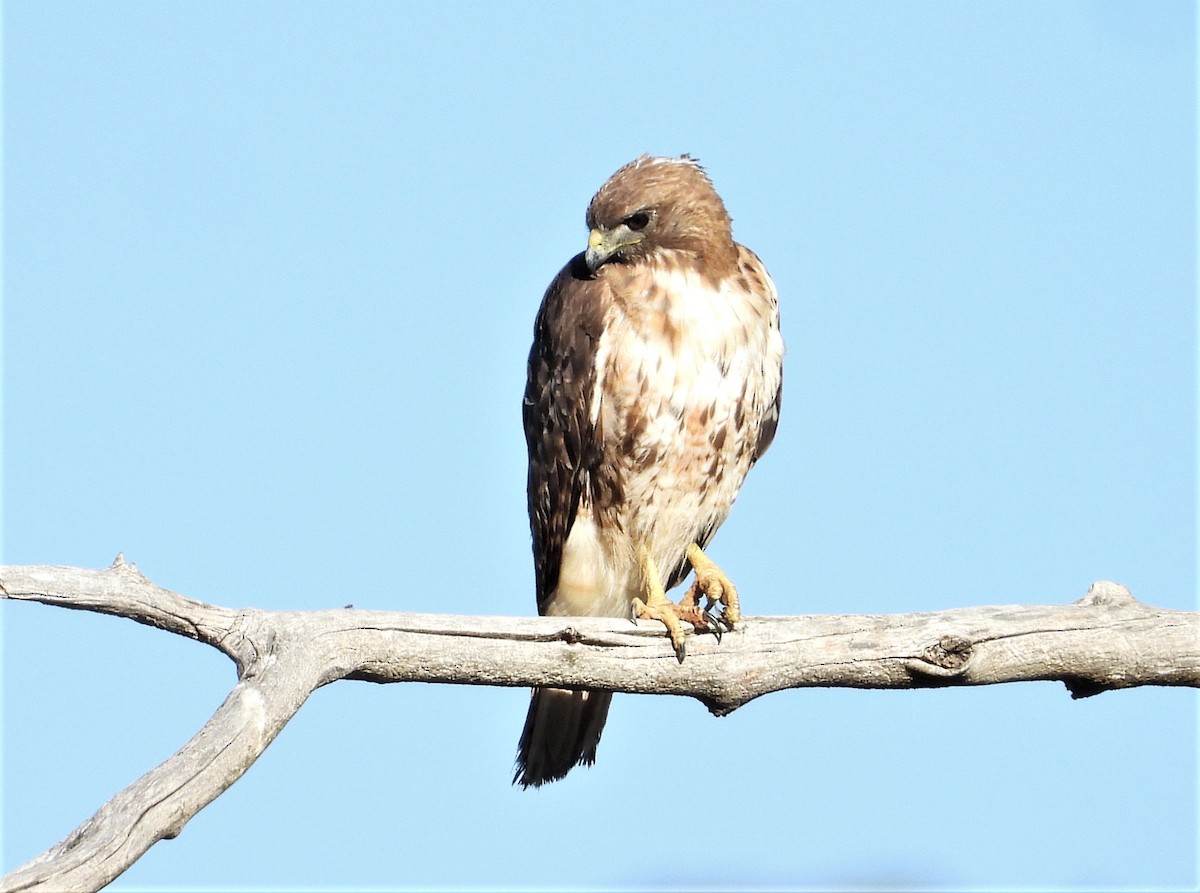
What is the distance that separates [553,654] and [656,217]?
2.00m

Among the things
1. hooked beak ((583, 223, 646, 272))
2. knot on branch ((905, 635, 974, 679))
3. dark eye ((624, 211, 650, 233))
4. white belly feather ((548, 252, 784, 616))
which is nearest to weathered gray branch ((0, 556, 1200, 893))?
knot on branch ((905, 635, 974, 679))

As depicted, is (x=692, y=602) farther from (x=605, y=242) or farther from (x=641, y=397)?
(x=605, y=242)

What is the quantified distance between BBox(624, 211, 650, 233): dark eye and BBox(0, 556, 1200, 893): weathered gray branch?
5.55ft

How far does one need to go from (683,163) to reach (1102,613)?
8.16 feet

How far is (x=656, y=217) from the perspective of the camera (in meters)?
6.44

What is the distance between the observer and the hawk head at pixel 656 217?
6.39 metres

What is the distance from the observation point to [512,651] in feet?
17.4

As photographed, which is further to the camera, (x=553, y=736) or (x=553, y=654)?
(x=553, y=736)

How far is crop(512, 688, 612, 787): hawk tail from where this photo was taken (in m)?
6.48

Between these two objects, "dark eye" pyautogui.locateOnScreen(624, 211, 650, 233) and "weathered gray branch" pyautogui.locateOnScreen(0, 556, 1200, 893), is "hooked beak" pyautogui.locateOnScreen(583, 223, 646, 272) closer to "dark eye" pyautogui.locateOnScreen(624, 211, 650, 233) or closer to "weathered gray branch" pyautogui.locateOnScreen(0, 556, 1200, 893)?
"dark eye" pyautogui.locateOnScreen(624, 211, 650, 233)

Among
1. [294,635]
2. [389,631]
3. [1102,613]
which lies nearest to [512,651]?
[389,631]

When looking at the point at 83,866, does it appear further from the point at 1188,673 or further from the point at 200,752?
the point at 1188,673

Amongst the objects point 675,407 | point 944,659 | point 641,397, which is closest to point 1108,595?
point 944,659

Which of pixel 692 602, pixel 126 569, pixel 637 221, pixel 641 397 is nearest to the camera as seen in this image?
pixel 126 569
